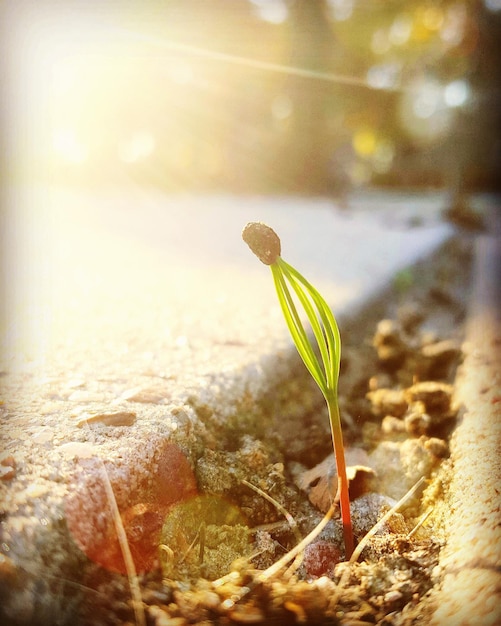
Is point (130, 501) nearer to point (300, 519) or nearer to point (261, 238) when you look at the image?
point (300, 519)

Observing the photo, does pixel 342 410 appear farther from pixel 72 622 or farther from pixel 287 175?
pixel 287 175

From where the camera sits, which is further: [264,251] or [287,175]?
[287,175]

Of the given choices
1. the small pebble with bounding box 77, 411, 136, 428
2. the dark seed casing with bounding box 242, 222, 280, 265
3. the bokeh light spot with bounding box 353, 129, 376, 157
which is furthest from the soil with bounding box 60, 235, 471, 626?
the bokeh light spot with bounding box 353, 129, 376, 157

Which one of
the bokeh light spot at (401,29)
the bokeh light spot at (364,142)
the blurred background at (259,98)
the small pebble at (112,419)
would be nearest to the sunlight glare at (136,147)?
the blurred background at (259,98)

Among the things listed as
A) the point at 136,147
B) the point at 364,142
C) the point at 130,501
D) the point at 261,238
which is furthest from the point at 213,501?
the point at 364,142

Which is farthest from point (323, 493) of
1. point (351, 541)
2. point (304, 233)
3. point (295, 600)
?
point (304, 233)

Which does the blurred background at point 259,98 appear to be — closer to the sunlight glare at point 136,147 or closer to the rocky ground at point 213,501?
the sunlight glare at point 136,147
